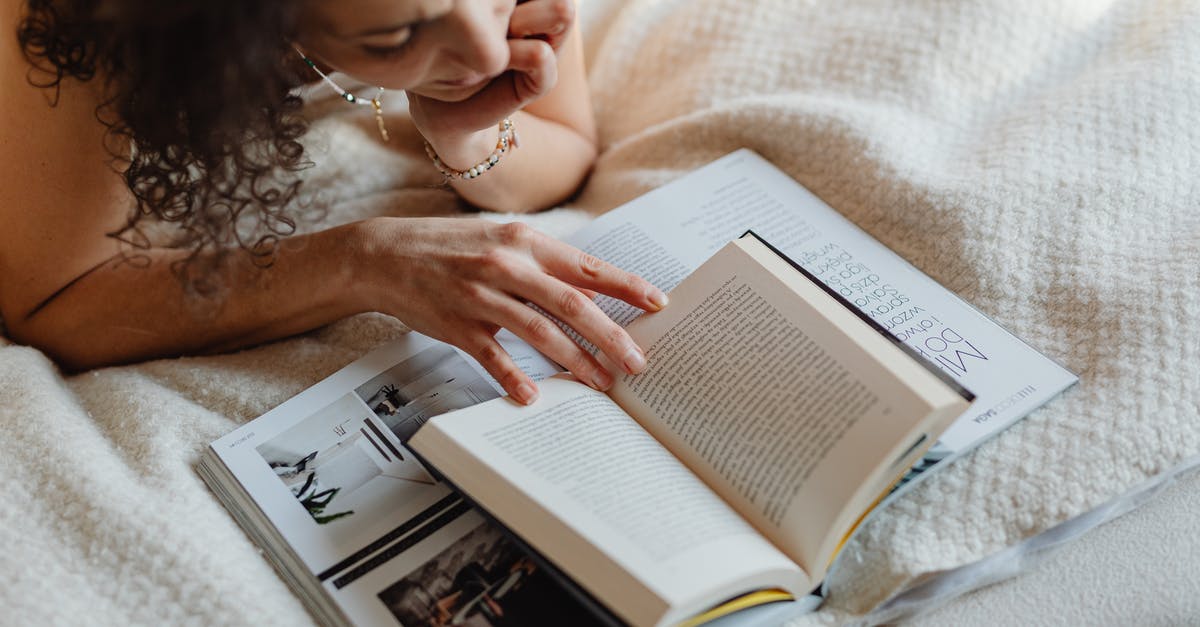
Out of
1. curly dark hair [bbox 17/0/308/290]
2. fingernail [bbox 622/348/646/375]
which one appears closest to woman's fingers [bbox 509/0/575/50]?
curly dark hair [bbox 17/0/308/290]

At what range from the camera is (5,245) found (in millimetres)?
916

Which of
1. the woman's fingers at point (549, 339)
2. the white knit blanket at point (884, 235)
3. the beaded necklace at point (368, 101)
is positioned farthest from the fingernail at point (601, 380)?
the beaded necklace at point (368, 101)

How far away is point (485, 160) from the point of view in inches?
42.1

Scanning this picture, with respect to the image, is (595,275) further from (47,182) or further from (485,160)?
(47,182)

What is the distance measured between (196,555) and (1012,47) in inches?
40.3

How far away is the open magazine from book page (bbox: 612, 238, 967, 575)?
0.07 metres

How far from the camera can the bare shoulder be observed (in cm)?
85

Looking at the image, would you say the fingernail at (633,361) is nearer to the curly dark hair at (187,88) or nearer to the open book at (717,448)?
the open book at (717,448)

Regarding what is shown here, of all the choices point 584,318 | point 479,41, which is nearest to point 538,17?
point 479,41

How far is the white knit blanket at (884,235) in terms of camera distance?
742mm

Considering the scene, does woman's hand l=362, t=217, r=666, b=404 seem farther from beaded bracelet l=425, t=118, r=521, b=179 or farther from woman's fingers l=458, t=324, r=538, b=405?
beaded bracelet l=425, t=118, r=521, b=179


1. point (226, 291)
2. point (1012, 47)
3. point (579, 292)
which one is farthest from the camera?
point (1012, 47)

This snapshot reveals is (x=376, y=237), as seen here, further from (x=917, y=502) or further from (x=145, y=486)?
(x=917, y=502)

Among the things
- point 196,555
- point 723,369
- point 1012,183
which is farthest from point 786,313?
point 196,555
